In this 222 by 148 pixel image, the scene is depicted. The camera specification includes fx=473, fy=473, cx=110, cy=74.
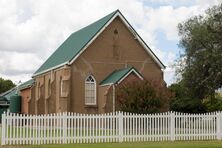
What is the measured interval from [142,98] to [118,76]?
10677 millimetres

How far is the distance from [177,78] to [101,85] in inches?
777

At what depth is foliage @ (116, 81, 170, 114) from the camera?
3481cm

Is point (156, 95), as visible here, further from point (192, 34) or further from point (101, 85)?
point (192, 34)

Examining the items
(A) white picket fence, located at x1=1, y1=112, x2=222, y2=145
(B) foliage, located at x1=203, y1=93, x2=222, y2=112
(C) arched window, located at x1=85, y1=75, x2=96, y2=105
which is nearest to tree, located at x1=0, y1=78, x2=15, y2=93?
(B) foliage, located at x1=203, y1=93, x2=222, y2=112

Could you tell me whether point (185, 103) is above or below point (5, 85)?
below

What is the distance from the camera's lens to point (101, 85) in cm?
4744

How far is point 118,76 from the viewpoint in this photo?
45.4 m

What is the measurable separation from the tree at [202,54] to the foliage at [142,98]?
22074mm

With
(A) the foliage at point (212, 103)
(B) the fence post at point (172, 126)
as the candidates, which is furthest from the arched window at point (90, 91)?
(B) the fence post at point (172, 126)

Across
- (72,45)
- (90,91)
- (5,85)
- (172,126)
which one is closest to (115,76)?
(90,91)

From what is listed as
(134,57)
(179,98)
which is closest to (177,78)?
(179,98)

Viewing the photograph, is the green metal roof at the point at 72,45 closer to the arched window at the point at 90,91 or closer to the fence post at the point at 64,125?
the arched window at the point at 90,91

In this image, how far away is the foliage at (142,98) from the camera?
114 feet

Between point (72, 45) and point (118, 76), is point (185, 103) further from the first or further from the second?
point (118, 76)
